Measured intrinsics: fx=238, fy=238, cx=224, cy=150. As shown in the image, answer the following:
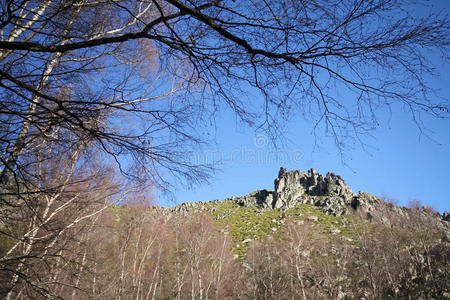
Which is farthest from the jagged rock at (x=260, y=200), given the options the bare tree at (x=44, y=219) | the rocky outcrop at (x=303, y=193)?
the bare tree at (x=44, y=219)

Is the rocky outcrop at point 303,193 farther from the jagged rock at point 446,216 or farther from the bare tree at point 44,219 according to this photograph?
the bare tree at point 44,219

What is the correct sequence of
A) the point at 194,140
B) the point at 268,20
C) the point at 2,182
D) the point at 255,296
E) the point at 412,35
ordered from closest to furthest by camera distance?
the point at 412,35 → the point at 268,20 → the point at 194,140 → the point at 2,182 → the point at 255,296

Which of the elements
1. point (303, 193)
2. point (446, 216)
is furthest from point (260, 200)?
point (446, 216)

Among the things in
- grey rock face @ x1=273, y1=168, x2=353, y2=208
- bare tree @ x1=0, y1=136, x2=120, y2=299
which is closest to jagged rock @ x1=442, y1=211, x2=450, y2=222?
grey rock face @ x1=273, y1=168, x2=353, y2=208

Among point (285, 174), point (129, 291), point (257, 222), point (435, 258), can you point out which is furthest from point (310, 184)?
point (129, 291)

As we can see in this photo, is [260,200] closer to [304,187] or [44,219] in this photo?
[304,187]

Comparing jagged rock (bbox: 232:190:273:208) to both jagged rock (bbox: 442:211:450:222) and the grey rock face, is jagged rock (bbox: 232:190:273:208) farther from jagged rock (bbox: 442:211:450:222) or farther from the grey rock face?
jagged rock (bbox: 442:211:450:222)

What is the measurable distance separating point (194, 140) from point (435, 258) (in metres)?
34.9

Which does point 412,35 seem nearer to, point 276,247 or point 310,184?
point 276,247

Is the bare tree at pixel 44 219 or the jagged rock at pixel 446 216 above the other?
the jagged rock at pixel 446 216

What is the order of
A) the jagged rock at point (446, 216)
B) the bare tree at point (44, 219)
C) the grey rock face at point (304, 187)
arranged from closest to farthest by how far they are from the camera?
the bare tree at point (44, 219) < the jagged rock at point (446, 216) < the grey rock face at point (304, 187)

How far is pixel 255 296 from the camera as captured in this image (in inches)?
700

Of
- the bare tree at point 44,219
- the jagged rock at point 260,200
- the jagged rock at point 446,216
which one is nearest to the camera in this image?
the bare tree at point 44,219

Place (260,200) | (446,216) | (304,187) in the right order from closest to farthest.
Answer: (446,216) → (260,200) → (304,187)
